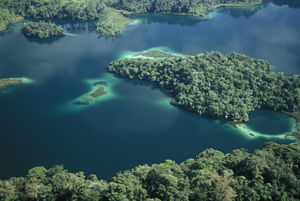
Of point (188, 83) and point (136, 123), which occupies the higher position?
point (188, 83)

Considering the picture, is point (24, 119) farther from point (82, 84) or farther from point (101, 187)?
point (101, 187)

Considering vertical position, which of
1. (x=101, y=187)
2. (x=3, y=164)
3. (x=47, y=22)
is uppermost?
(x=47, y=22)

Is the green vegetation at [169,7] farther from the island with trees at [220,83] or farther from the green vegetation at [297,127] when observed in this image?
the green vegetation at [297,127]

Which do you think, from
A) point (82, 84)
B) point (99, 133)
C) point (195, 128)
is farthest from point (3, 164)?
point (195, 128)

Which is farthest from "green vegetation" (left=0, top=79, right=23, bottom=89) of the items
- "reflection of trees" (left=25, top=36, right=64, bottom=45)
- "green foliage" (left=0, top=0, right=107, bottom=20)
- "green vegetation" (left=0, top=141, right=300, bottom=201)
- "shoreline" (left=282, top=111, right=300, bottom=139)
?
"shoreline" (left=282, top=111, right=300, bottom=139)

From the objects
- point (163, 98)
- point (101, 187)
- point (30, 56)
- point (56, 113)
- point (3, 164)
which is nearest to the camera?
point (101, 187)

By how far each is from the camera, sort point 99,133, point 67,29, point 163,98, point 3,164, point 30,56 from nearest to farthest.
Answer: point 3,164 < point 99,133 < point 163,98 < point 30,56 < point 67,29
